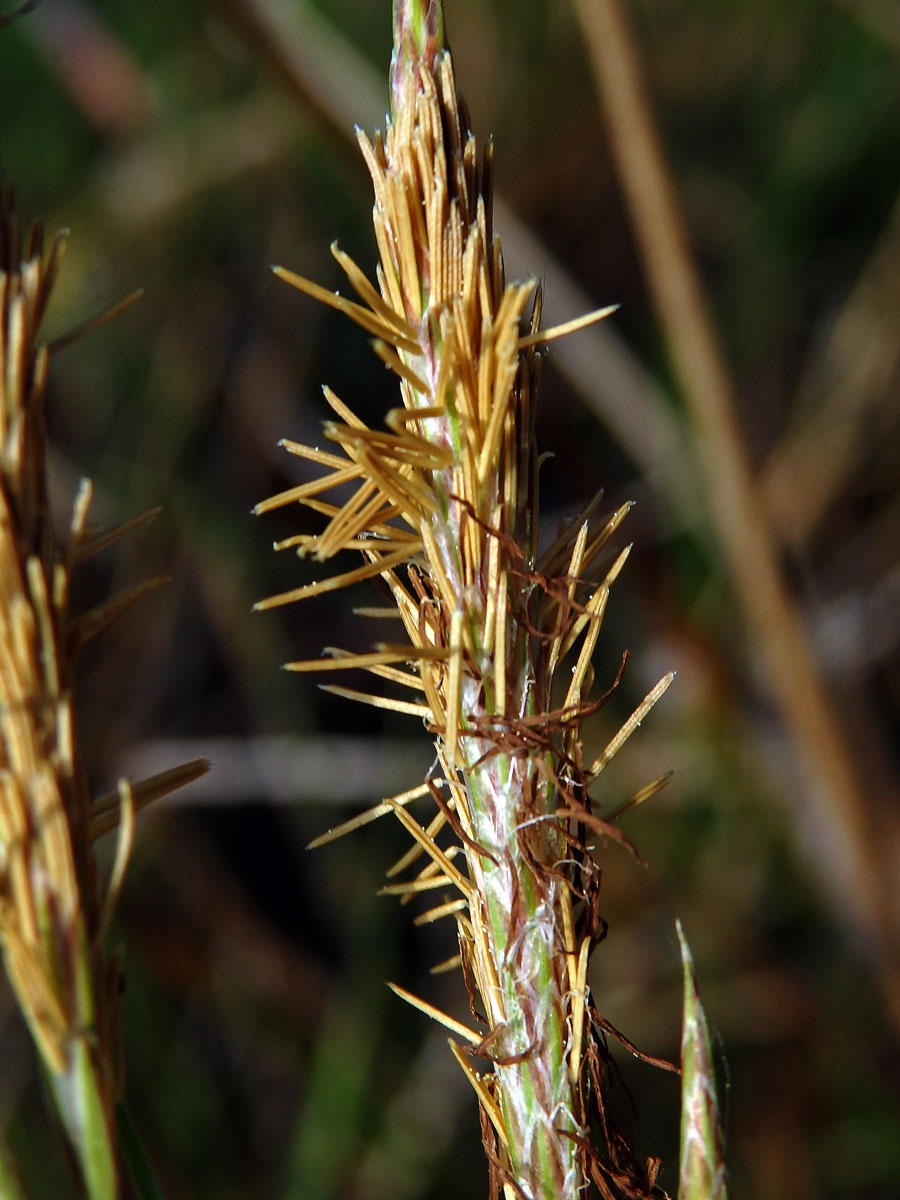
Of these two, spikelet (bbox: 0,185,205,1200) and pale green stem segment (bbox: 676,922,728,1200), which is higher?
spikelet (bbox: 0,185,205,1200)

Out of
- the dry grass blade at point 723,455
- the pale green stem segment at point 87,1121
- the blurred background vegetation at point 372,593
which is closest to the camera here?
the pale green stem segment at point 87,1121

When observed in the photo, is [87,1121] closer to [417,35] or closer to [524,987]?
[524,987]

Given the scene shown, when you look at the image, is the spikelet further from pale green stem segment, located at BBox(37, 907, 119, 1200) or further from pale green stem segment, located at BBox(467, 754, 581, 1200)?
pale green stem segment, located at BBox(467, 754, 581, 1200)

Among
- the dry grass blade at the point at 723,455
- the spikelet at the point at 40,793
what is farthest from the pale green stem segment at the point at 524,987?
the dry grass blade at the point at 723,455

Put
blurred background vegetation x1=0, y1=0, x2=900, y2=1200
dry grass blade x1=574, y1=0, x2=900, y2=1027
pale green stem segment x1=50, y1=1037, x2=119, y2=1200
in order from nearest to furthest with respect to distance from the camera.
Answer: pale green stem segment x1=50, y1=1037, x2=119, y2=1200 → dry grass blade x1=574, y1=0, x2=900, y2=1027 → blurred background vegetation x1=0, y1=0, x2=900, y2=1200

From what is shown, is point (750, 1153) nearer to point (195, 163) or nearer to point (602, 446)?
point (602, 446)

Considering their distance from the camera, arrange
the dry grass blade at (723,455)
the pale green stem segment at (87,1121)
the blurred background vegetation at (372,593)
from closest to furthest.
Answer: the pale green stem segment at (87,1121), the dry grass blade at (723,455), the blurred background vegetation at (372,593)

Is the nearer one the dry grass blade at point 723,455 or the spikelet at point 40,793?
the spikelet at point 40,793

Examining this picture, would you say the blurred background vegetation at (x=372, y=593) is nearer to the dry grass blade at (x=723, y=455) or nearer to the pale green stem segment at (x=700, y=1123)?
the dry grass blade at (x=723, y=455)

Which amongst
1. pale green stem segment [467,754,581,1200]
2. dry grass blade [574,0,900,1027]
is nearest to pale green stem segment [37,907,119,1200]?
pale green stem segment [467,754,581,1200]
